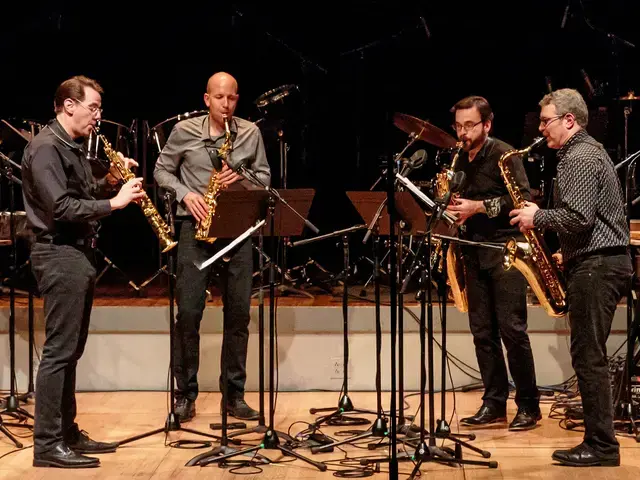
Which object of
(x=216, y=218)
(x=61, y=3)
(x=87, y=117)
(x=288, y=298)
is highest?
(x=61, y=3)

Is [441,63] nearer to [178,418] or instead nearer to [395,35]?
[395,35]

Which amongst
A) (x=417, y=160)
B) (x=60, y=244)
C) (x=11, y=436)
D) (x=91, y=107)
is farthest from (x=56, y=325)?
(x=417, y=160)

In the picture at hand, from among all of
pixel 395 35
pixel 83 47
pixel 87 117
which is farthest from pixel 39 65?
pixel 87 117

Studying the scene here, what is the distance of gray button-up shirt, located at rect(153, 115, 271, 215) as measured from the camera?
580 cm

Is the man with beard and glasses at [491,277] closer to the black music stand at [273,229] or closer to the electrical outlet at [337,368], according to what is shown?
the black music stand at [273,229]

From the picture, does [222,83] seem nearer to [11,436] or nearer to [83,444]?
[83,444]

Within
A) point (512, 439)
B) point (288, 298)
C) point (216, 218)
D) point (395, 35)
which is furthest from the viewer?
point (395, 35)

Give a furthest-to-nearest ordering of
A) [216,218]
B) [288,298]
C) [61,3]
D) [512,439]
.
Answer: [61,3] < [288,298] < [512,439] < [216,218]

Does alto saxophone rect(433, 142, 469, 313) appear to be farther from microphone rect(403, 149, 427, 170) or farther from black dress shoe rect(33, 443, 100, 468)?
black dress shoe rect(33, 443, 100, 468)

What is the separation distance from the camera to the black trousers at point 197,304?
579 cm

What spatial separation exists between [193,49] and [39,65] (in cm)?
137

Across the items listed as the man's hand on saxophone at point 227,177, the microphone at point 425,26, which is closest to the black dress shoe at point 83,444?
the man's hand on saxophone at point 227,177

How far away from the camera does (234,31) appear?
882cm

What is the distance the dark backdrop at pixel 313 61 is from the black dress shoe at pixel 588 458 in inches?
163
